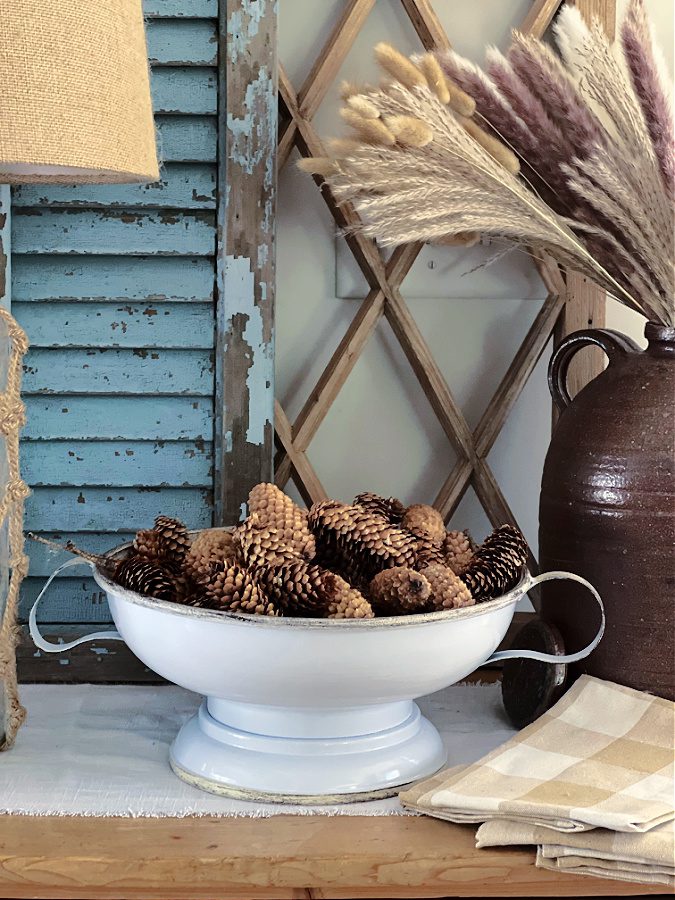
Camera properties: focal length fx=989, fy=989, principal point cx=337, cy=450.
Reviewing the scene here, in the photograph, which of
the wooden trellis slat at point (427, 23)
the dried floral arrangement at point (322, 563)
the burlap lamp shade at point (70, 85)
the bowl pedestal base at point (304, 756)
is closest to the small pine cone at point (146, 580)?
the dried floral arrangement at point (322, 563)

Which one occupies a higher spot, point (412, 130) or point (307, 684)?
point (412, 130)

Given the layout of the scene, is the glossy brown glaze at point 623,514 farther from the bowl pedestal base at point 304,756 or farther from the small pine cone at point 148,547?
the small pine cone at point 148,547

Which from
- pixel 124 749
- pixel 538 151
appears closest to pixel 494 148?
pixel 538 151

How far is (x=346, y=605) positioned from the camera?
28.8 inches

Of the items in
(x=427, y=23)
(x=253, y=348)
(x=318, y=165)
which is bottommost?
(x=253, y=348)

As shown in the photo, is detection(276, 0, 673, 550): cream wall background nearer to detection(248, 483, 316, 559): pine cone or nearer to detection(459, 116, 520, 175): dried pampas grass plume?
detection(459, 116, 520, 175): dried pampas grass plume

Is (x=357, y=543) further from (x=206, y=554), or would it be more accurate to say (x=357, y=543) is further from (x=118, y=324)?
(x=118, y=324)

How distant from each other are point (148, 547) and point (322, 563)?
0.15 m

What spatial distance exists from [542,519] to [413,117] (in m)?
0.39

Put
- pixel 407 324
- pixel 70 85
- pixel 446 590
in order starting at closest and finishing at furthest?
pixel 70 85, pixel 446 590, pixel 407 324

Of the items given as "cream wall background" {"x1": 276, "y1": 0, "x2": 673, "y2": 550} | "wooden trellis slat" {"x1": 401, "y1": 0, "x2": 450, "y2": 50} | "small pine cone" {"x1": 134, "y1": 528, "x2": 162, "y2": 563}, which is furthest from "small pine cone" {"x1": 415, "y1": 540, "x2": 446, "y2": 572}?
"wooden trellis slat" {"x1": 401, "y1": 0, "x2": 450, "y2": 50}

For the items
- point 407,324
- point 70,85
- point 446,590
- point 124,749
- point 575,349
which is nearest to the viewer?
point 70,85

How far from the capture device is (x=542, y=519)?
3.10 ft

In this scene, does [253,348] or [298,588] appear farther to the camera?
[253,348]
